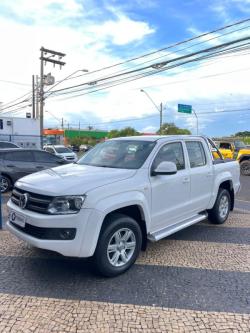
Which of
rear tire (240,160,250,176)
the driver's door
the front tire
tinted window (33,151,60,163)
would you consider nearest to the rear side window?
the driver's door

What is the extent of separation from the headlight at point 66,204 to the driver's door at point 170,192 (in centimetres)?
120

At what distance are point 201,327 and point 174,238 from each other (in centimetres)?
260

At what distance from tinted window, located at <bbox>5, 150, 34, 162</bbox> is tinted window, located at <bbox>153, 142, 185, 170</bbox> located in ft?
22.9

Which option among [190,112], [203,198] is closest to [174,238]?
[203,198]

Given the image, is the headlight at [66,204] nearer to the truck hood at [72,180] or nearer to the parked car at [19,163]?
the truck hood at [72,180]

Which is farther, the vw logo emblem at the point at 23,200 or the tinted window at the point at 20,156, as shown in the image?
the tinted window at the point at 20,156

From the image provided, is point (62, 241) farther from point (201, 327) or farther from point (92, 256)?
point (201, 327)

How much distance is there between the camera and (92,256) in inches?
150

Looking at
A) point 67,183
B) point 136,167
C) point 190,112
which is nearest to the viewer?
point 67,183

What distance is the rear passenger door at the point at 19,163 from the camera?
1034 centimetres

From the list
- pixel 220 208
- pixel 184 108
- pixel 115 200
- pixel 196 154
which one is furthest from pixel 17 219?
pixel 184 108

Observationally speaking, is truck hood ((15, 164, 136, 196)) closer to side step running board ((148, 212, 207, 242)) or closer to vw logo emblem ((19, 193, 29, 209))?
vw logo emblem ((19, 193, 29, 209))

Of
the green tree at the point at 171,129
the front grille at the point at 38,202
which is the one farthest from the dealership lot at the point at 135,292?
the green tree at the point at 171,129

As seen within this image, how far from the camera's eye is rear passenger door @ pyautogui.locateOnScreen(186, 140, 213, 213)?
5344mm
